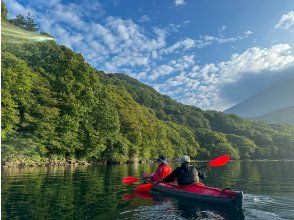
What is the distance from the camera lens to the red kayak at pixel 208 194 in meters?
14.6

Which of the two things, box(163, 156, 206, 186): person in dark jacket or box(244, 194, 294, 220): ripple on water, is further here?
box(163, 156, 206, 186): person in dark jacket

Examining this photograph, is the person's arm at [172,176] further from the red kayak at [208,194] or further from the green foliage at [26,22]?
the green foliage at [26,22]

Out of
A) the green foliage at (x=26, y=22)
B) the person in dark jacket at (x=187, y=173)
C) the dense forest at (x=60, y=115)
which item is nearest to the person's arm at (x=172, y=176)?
the person in dark jacket at (x=187, y=173)

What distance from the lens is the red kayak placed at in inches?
574

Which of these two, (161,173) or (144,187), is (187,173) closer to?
(144,187)

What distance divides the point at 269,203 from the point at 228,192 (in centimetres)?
239

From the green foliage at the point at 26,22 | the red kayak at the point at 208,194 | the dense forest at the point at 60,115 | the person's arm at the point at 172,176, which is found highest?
the green foliage at the point at 26,22

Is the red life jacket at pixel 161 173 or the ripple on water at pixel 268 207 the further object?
the red life jacket at pixel 161 173

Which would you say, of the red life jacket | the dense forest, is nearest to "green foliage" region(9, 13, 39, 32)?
the dense forest

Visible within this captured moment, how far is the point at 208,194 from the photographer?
1562 cm

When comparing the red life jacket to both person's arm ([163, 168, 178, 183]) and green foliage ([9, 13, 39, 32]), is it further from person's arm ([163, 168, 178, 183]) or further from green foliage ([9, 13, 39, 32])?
green foliage ([9, 13, 39, 32])

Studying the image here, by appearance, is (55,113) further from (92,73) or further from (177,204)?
(177,204)

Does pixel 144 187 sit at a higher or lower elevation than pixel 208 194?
higher

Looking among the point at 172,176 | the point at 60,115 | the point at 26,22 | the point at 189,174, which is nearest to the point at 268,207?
the point at 189,174
